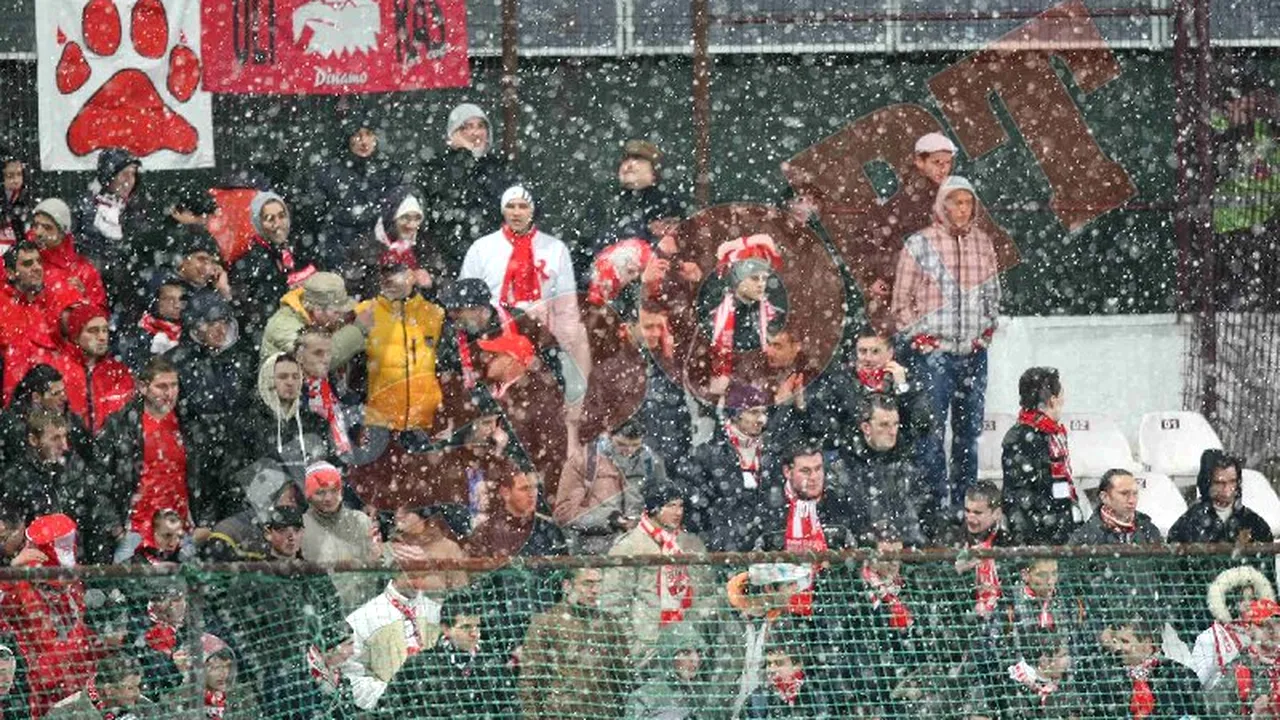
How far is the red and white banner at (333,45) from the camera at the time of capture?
14.0 meters

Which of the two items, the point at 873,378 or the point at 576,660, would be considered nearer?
the point at 576,660

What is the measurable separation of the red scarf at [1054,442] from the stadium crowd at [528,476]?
2 cm

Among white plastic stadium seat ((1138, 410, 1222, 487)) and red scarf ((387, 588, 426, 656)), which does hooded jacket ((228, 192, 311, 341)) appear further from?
white plastic stadium seat ((1138, 410, 1222, 487))

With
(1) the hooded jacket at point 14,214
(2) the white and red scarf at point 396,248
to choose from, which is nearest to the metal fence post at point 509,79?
(2) the white and red scarf at point 396,248

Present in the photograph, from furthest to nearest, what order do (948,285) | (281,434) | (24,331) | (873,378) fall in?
(948,285)
(24,331)
(873,378)
(281,434)

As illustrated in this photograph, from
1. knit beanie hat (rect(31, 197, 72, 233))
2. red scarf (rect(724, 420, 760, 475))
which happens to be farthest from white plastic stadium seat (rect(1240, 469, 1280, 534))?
knit beanie hat (rect(31, 197, 72, 233))

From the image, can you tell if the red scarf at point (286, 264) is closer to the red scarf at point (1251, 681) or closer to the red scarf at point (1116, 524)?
the red scarf at point (1116, 524)

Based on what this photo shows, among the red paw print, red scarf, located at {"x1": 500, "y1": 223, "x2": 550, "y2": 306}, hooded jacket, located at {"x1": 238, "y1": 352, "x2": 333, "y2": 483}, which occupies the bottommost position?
hooded jacket, located at {"x1": 238, "y1": 352, "x2": 333, "y2": 483}

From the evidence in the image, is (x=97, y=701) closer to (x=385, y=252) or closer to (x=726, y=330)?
(x=385, y=252)

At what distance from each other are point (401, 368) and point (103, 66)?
119 inches

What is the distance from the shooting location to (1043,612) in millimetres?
9992

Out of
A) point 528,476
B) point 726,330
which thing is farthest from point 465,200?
point 528,476

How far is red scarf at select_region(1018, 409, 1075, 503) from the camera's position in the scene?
39.3 feet

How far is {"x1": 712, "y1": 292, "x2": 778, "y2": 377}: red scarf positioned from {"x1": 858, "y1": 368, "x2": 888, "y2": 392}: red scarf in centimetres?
70
